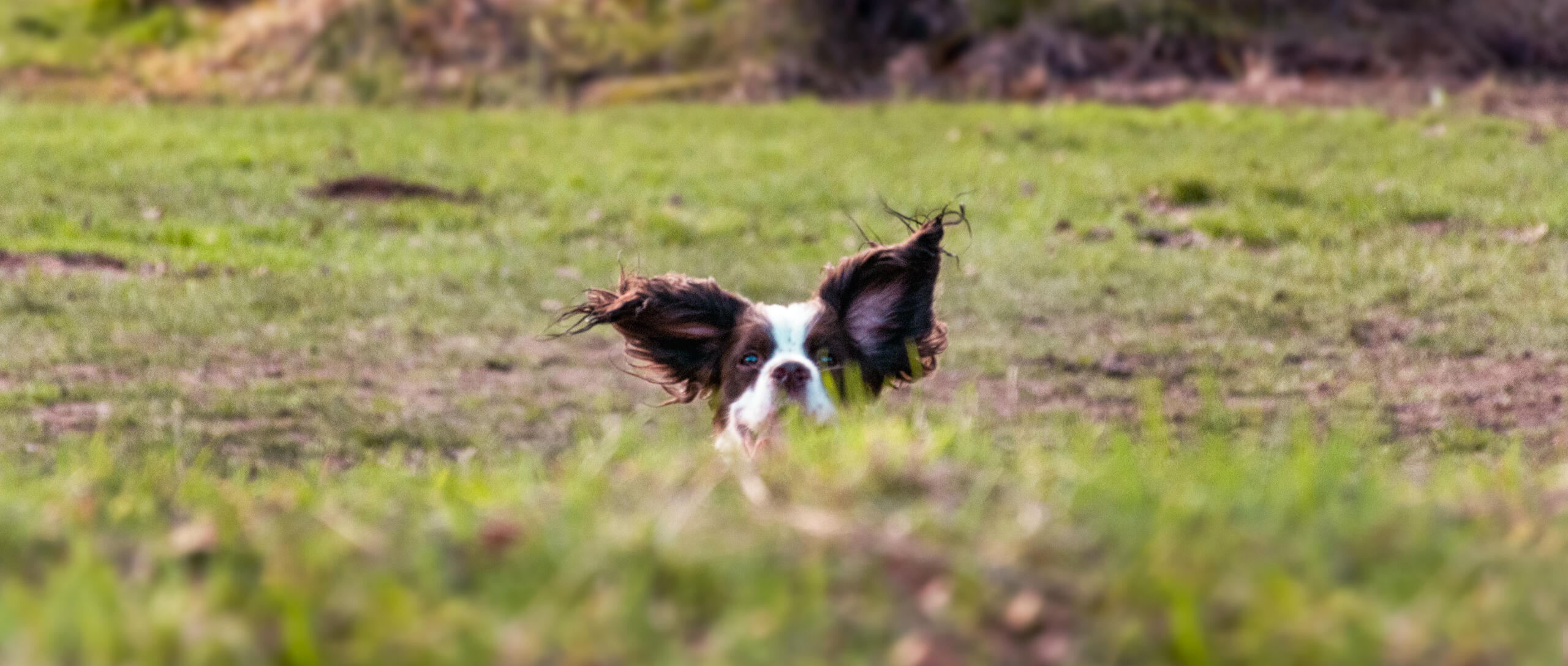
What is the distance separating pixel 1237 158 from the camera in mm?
16172

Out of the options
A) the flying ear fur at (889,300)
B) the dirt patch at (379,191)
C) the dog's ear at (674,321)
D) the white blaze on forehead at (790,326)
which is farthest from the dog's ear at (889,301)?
the dirt patch at (379,191)

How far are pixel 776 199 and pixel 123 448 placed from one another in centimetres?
770

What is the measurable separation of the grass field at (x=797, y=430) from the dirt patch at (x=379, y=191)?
228 mm

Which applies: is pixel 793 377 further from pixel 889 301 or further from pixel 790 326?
pixel 889 301

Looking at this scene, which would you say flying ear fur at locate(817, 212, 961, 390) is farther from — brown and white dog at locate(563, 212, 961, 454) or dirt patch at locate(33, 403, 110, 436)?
dirt patch at locate(33, 403, 110, 436)

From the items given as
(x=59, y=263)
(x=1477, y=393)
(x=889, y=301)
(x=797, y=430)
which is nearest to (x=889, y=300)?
(x=889, y=301)

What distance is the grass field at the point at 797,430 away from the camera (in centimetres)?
289

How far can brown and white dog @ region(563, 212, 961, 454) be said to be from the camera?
6.52 m

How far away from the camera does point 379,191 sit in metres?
15.0

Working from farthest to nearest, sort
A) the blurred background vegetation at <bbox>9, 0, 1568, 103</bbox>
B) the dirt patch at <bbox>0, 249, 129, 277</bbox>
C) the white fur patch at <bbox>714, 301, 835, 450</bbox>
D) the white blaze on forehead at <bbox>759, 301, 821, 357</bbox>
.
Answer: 1. the blurred background vegetation at <bbox>9, 0, 1568, 103</bbox>
2. the dirt patch at <bbox>0, 249, 129, 277</bbox>
3. the white blaze on forehead at <bbox>759, 301, 821, 357</bbox>
4. the white fur patch at <bbox>714, 301, 835, 450</bbox>

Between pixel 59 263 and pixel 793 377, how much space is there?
25.2 feet

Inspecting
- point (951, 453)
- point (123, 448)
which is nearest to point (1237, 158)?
point (123, 448)

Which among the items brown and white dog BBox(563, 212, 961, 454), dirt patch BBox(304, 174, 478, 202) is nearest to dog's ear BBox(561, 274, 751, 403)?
brown and white dog BBox(563, 212, 961, 454)

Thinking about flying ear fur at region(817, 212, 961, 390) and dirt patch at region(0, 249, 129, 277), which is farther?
dirt patch at region(0, 249, 129, 277)
